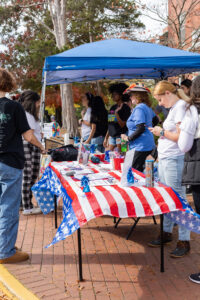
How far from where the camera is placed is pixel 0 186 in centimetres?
346

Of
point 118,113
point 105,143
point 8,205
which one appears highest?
point 118,113

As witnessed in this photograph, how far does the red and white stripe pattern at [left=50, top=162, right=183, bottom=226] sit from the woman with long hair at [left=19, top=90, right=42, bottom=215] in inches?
87.5

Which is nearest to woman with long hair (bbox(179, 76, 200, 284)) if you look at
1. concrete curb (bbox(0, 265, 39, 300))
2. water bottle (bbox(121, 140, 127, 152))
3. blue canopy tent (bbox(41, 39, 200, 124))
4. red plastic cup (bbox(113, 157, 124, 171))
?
red plastic cup (bbox(113, 157, 124, 171))

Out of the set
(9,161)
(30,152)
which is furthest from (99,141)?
(9,161)

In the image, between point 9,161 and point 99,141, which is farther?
point 99,141

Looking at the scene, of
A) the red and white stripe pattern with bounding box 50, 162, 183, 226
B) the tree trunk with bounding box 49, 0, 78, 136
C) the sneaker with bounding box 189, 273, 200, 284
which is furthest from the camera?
the tree trunk with bounding box 49, 0, 78, 136

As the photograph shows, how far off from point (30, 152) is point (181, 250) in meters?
2.82

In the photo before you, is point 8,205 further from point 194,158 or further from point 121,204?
point 194,158

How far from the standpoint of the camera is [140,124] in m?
4.44

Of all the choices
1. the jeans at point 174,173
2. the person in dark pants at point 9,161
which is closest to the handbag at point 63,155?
the person in dark pants at point 9,161

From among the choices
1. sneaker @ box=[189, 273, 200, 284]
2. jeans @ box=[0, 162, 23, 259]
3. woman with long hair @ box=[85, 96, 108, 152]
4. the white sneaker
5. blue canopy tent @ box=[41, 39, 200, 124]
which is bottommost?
sneaker @ box=[189, 273, 200, 284]

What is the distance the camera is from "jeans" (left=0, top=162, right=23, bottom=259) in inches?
134

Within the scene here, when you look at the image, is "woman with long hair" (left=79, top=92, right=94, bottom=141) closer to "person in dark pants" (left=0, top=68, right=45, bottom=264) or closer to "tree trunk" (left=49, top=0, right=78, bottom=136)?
"person in dark pants" (left=0, top=68, right=45, bottom=264)

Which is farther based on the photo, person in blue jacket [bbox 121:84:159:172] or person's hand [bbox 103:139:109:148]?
person's hand [bbox 103:139:109:148]
